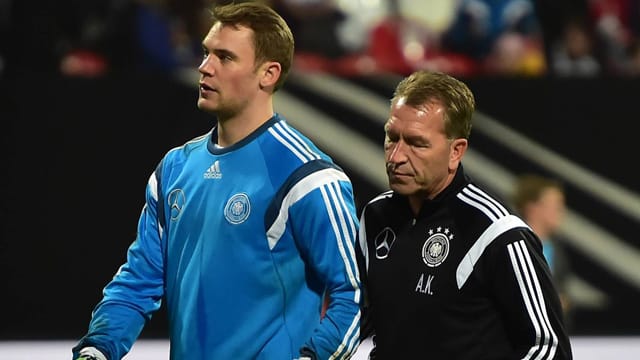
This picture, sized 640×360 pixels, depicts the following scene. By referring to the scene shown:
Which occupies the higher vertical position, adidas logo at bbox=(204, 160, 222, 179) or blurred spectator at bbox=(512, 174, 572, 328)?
adidas logo at bbox=(204, 160, 222, 179)

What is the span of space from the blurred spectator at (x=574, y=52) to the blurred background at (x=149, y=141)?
1.04 m

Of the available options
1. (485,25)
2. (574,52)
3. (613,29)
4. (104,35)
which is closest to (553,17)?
(574,52)

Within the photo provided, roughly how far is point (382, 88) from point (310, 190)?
4475 millimetres

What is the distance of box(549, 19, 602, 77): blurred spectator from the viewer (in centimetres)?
923

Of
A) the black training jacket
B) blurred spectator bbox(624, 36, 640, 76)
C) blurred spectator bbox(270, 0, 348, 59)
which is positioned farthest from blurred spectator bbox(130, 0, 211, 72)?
the black training jacket

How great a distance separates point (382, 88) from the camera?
8.00 metres

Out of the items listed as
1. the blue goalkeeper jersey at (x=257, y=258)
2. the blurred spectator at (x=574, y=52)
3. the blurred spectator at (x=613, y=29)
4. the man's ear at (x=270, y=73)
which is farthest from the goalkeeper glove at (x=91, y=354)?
the blurred spectator at (x=613, y=29)

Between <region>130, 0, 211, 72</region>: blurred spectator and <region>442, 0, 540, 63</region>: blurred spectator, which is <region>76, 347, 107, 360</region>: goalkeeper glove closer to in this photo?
<region>130, 0, 211, 72</region>: blurred spectator

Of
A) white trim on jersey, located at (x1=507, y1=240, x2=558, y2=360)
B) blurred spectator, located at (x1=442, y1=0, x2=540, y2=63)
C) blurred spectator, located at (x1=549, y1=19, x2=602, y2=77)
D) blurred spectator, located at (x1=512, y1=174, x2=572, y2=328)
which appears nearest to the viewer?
white trim on jersey, located at (x1=507, y1=240, x2=558, y2=360)

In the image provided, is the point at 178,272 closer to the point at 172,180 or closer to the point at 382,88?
the point at 172,180

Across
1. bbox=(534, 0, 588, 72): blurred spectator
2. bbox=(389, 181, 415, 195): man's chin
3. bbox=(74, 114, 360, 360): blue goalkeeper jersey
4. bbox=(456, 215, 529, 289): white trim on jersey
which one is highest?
bbox=(534, 0, 588, 72): blurred spectator

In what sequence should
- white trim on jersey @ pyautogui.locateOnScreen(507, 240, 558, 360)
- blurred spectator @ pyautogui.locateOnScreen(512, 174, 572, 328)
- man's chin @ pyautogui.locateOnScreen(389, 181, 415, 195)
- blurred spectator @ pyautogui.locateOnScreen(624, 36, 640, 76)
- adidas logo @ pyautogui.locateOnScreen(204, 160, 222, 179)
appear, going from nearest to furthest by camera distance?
white trim on jersey @ pyautogui.locateOnScreen(507, 240, 558, 360)
man's chin @ pyautogui.locateOnScreen(389, 181, 415, 195)
adidas logo @ pyautogui.locateOnScreen(204, 160, 222, 179)
blurred spectator @ pyautogui.locateOnScreen(512, 174, 572, 328)
blurred spectator @ pyautogui.locateOnScreen(624, 36, 640, 76)

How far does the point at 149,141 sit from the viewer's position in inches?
311

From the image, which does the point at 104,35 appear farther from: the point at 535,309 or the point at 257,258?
the point at 535,309
